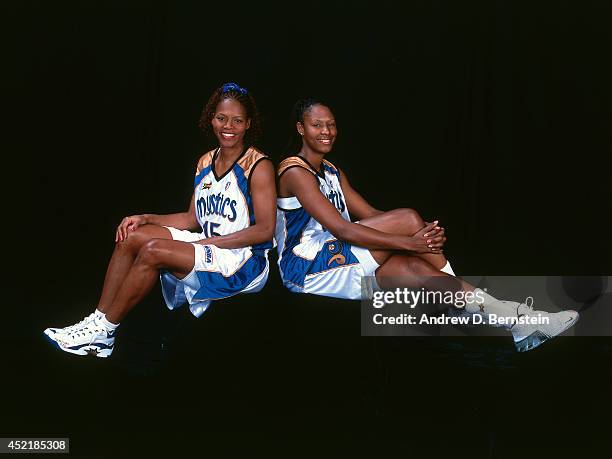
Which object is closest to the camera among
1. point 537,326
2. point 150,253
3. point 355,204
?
point 150,253

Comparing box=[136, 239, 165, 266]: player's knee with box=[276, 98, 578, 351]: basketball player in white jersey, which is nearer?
box=[136, 239, 165, 266]: player's knee

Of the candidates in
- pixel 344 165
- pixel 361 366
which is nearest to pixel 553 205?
pixel 344 165

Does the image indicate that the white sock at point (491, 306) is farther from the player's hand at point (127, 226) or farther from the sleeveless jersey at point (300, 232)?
the player's hand at point (127, 226)

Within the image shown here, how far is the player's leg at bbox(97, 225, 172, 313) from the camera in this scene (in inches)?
130

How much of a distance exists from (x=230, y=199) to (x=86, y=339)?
748mm

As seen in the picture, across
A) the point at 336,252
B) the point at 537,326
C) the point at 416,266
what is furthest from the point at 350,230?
the point at 537,326

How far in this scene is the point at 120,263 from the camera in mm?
3314

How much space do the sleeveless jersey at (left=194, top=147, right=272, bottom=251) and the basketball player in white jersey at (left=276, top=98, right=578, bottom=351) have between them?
5.4 inches

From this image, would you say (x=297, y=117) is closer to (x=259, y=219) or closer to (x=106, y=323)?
(x=259, y=219)

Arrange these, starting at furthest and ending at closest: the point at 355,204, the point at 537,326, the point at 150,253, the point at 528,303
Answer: the point at 355,204 < the point at 528,303 < the point at 537,326 < the point at 150,253

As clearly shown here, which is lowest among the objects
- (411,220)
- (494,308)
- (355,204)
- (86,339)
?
(86,339)

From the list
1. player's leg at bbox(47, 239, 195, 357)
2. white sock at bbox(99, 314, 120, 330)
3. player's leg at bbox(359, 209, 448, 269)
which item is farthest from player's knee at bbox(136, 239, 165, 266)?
player's leg at bbox(359, 209, 448, 269)

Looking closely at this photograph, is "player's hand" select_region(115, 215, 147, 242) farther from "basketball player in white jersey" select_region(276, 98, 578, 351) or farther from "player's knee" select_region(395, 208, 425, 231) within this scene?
"player's knee" select_region(395, 208, 425, 231)

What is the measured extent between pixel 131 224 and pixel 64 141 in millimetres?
1246
